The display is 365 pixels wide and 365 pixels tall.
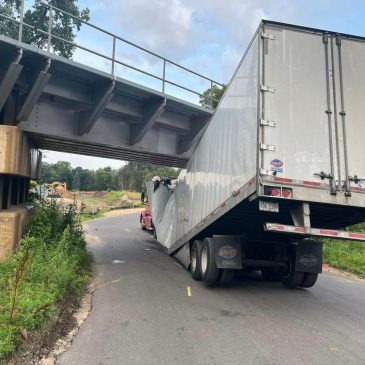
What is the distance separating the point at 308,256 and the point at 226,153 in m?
3.18

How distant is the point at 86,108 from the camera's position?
37.8 ft

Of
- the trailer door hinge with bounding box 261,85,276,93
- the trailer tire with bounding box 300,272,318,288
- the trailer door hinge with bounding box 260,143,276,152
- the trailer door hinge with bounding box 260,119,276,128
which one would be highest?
the trailer door hinge with bounding box 261,85,276,93

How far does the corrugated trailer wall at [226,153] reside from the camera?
6828 millimetres

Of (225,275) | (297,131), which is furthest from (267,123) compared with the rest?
(225,275)

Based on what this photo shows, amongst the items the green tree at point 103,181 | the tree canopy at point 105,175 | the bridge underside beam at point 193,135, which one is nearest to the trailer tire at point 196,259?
the bridge underside beam at point 193,135

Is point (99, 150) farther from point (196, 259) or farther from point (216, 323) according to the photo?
point (216, 323)

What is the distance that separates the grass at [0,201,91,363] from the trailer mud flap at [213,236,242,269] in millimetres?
3066

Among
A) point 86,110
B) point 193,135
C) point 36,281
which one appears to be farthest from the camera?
point 193,135

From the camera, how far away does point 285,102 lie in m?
6.55

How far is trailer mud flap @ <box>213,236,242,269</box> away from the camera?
339 inches

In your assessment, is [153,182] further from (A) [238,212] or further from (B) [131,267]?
(A) [238,212]

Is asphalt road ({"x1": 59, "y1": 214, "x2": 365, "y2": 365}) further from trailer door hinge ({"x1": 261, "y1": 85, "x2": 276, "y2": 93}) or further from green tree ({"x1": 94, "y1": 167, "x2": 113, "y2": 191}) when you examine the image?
green tree ({"x1": 94, "y1": 167, "x2": 113, "y2": 191})

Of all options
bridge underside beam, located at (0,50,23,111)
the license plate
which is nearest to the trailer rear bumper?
the license plate

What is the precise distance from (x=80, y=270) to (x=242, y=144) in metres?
5.45
